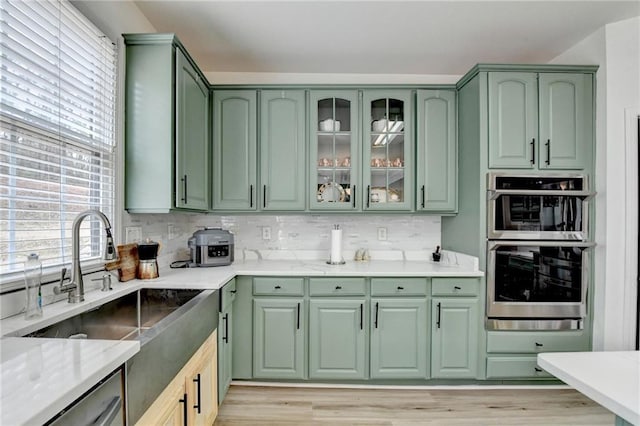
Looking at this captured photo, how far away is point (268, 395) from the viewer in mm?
2316

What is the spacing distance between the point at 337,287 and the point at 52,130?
187 cm

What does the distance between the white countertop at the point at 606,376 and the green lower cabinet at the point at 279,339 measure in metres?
1.62

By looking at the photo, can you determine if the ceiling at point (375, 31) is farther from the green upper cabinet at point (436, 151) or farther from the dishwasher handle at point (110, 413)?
the dishwasher handle at point (110, 413)

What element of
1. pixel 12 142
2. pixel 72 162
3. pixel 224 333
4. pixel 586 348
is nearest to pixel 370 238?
pixel 224 333

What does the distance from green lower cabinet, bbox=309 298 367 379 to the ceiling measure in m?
1.96

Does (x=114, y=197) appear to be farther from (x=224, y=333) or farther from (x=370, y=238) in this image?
(x=370, y=238)

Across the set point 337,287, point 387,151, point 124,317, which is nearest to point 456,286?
point 337,287

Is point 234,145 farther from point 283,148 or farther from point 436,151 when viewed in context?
point 436,151

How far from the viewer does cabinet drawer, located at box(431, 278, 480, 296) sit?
7.74ft

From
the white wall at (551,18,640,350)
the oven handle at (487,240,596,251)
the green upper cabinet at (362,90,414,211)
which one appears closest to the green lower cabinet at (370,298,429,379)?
the oven handle at (487,240,596,251)

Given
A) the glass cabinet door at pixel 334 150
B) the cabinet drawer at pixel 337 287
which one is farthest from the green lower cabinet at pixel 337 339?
the glass cabinet door at pixel 334 150

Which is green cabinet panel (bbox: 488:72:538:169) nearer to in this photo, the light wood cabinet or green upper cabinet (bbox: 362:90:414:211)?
green upper cabinet (bbox: 362:90:414:211)

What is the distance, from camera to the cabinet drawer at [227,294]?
2025 millimetres

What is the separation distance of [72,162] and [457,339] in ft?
8.70
